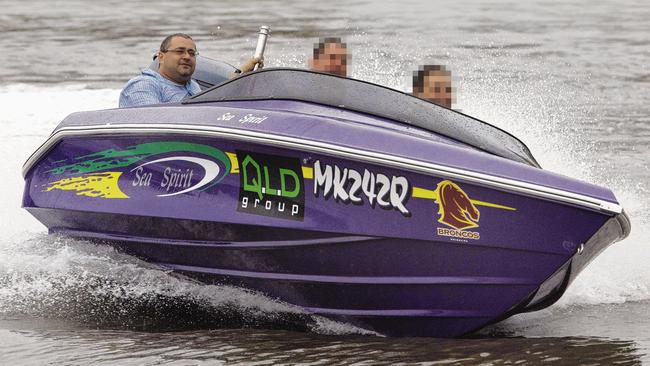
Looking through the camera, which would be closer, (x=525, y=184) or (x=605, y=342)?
(x=525, y=184)

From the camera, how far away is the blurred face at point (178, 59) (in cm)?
688

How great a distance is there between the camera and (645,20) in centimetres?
1945

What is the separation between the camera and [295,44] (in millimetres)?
16797

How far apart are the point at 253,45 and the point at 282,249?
1116cm

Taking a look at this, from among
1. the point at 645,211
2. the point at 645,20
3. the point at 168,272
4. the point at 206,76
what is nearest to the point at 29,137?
the point at 206,76

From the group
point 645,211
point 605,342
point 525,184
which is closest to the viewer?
point 525,184

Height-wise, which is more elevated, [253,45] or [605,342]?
[253,45]

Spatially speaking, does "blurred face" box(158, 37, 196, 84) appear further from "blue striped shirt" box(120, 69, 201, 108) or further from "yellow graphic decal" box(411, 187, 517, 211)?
"yellow graphic decal" box(411, 187, 517, 211)

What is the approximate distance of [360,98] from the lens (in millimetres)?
5891

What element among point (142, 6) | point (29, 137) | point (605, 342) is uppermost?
point (142, 6)

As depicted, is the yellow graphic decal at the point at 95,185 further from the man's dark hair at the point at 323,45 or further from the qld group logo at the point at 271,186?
the man's dark hair at the point at 323,45

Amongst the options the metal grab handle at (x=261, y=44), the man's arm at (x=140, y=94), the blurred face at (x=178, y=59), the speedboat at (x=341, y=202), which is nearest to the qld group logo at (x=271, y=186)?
the speedboat at (x=341, y=202)

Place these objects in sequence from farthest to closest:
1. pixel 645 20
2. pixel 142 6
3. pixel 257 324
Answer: pixel 142 6
pixel 645 20
pixel 257 324

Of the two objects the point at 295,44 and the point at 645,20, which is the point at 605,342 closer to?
the point at 295,44
